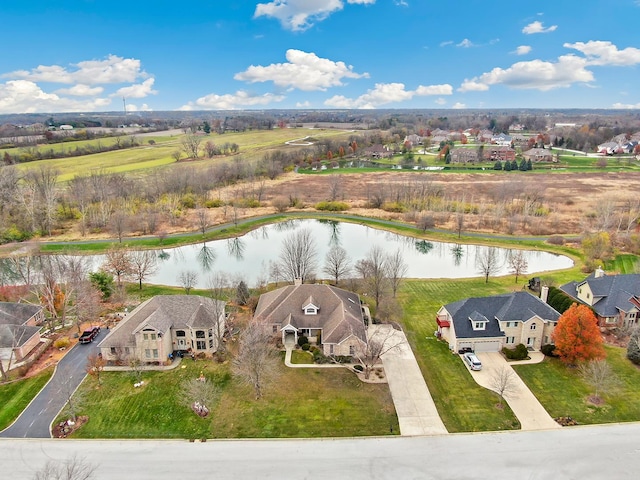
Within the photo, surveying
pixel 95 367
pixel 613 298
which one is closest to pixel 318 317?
pixel 95 367

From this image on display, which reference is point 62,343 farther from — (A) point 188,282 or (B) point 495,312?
(B) point 495,312

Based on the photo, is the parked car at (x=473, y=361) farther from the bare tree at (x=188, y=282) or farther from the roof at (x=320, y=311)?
the bare tree at (x=188, y=282)

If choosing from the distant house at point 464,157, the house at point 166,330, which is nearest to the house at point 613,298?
the house at point 166,330

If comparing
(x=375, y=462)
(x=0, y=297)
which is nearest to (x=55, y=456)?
(x=375, y=462)

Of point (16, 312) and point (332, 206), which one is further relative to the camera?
point (332, 206)

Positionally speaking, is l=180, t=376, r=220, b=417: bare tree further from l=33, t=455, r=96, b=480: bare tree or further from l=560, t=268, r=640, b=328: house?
l=560, t=268, r=640, b=328: house

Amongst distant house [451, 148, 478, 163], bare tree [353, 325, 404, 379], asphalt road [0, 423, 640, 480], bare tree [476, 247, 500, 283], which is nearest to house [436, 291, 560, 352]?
bare tree [353, 325, 404, 379]
